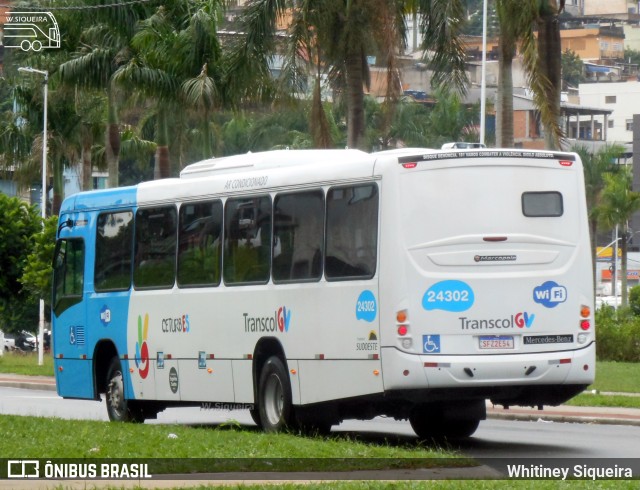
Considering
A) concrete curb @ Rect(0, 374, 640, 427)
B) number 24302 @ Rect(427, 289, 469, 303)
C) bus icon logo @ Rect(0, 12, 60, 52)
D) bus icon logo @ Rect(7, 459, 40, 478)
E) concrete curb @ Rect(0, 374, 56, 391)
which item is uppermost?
bus icon logo @ Rect(0, 12, 60, 52)

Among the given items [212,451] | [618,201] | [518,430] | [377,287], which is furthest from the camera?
[618,201]

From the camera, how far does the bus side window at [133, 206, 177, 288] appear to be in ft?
64.5

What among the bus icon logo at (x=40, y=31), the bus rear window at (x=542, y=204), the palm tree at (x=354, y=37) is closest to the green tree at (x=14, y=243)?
the bus icon logo at (x=40, y=31)

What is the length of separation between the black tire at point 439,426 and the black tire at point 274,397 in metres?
1.72

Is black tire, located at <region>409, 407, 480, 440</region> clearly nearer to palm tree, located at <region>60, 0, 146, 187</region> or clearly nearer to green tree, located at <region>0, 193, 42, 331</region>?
palm tree, located at <region>60, 0, 146, 187</region>

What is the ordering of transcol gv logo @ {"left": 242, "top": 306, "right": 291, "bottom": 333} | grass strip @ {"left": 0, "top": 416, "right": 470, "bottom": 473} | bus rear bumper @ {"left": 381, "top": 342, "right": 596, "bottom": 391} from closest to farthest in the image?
→ grass strip @ {"left": 0, "top": 416, "right": 470, "bottom": 473} → bus rear bumper @ {"left": 381, "top": 342, "right": 596, "bottom": 391} → transcol gv logo @ {"left": 242, "top": 306, "right": 291, "bottom": 333}

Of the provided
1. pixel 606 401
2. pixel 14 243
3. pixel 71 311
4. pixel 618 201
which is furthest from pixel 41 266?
pixel 618 201

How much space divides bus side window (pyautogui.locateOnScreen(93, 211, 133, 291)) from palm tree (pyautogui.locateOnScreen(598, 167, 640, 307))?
58.7m

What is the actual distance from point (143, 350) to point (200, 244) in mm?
2060

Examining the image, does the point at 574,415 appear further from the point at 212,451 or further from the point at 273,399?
the point at 212,451

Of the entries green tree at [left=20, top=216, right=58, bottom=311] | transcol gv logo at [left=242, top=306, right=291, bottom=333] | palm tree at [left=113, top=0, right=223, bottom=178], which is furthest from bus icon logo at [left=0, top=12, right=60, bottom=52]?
transcol gv logo at [left=242, top=306, right=291, bottom=333]

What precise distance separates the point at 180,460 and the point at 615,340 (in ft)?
110

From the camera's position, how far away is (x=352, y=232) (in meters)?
16.2

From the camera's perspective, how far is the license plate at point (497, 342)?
15.4 m
